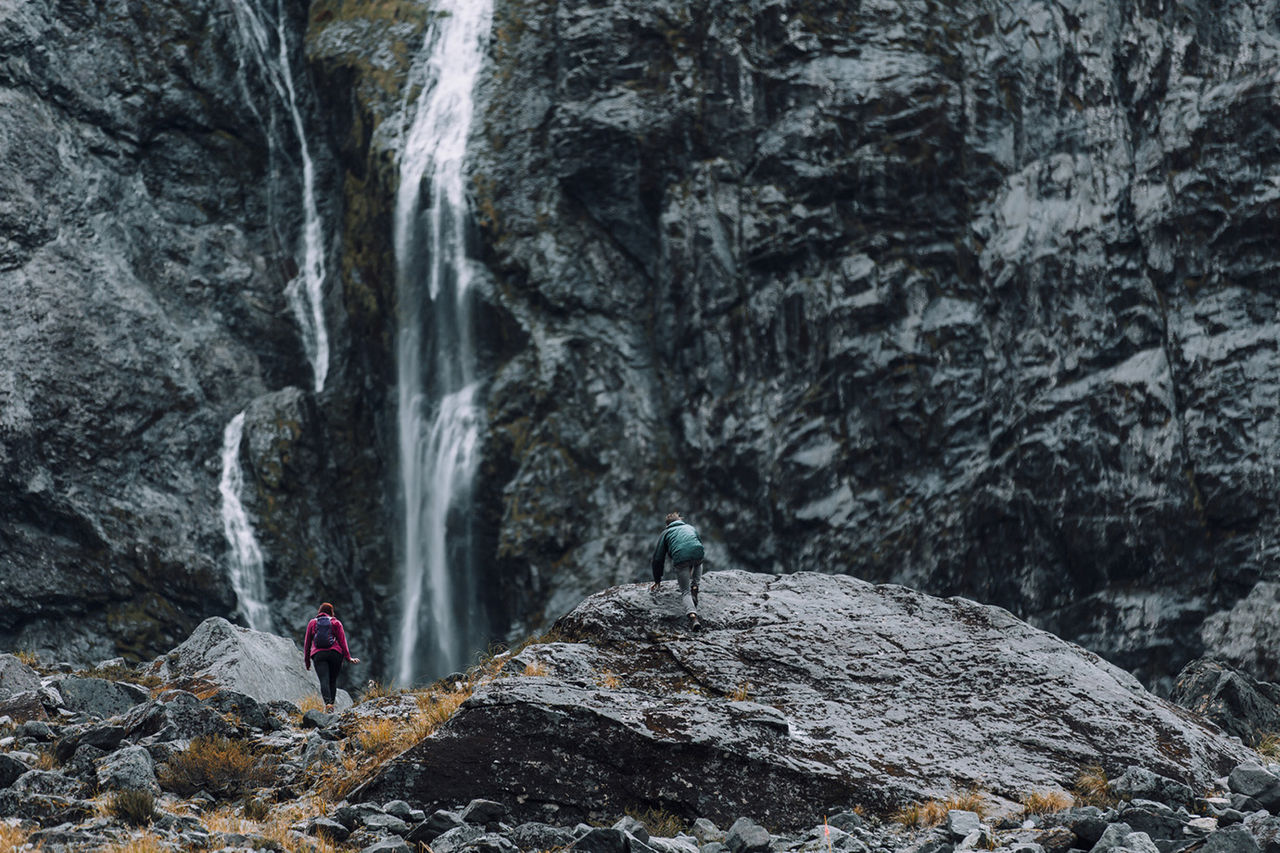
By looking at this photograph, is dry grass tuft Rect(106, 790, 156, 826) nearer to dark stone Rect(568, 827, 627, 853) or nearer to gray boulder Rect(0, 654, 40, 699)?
dark stone Rect(568, 827, 627, 853)

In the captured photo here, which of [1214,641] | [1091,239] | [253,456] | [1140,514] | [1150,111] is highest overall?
[1150,111]

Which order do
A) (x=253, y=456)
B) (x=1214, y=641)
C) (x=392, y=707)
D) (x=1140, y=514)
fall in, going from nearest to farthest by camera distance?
(x=392, y=707) < (x=1214, y=641) < (x=1140, y=514) < (x=253, y=456)

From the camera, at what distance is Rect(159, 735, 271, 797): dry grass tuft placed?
11.5 meters

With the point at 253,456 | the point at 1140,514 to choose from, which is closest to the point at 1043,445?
the point at 1140,514

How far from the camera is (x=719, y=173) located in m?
37.7

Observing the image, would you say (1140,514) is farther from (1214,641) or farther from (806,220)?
(806,220)

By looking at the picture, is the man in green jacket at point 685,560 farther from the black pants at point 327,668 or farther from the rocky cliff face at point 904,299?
the rocky cliff face at point 904,299

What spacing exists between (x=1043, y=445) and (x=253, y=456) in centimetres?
2264

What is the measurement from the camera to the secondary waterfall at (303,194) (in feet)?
138

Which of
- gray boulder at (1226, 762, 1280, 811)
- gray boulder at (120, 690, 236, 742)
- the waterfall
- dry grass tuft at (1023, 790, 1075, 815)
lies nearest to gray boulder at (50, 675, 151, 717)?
gray boulder at (120, 690, 236, 742)

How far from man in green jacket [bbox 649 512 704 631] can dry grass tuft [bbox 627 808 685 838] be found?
2895mm

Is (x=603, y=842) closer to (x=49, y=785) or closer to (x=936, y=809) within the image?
(x=936, y=809)

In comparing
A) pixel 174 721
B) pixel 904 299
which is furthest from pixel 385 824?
pixel 904 299

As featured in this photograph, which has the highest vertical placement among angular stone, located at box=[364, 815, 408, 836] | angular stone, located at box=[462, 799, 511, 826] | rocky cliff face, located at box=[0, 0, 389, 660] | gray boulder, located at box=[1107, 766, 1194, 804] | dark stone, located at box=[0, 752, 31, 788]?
rocky cliff face, located at box=[0, 0, 389, 660]
